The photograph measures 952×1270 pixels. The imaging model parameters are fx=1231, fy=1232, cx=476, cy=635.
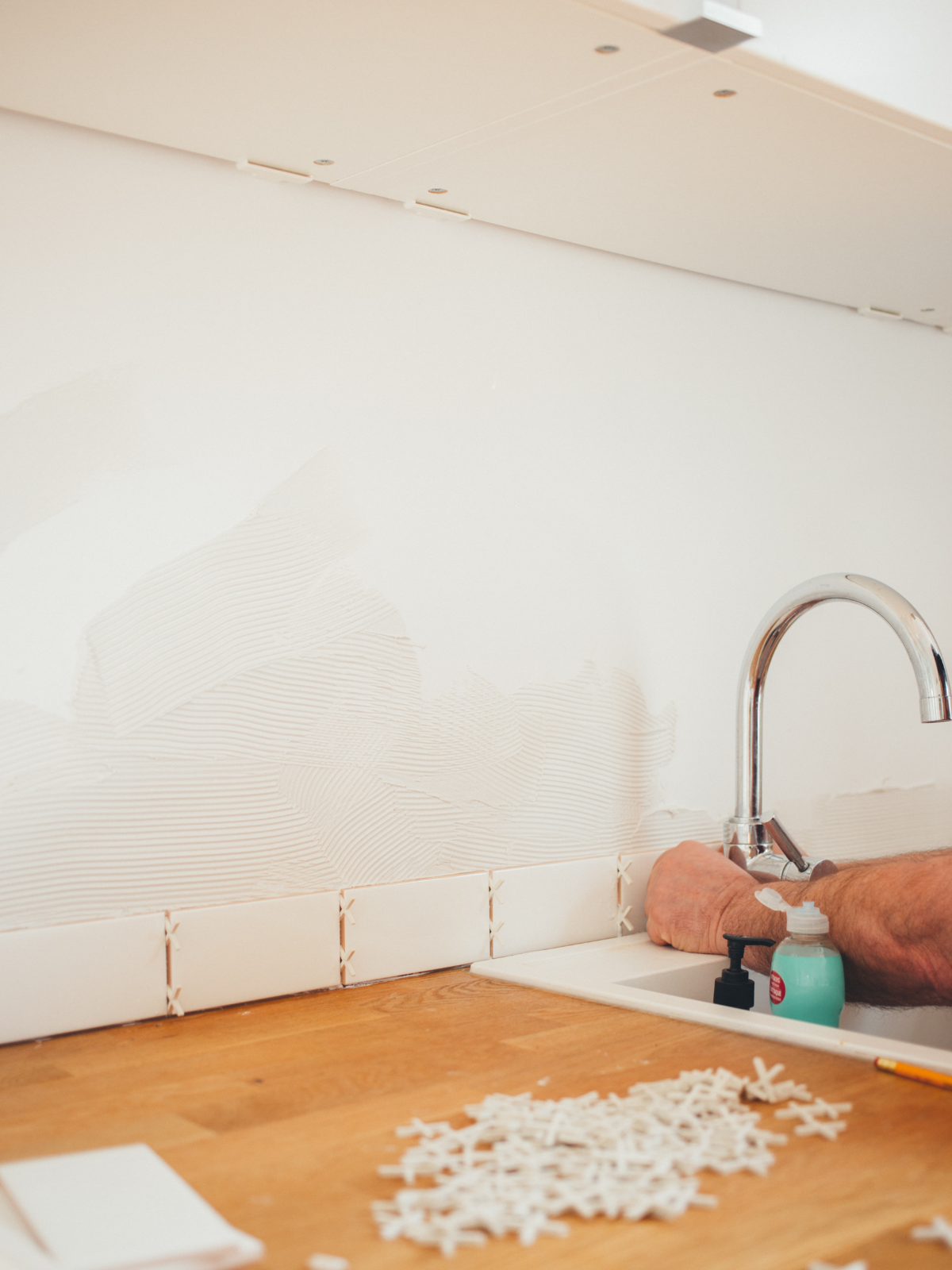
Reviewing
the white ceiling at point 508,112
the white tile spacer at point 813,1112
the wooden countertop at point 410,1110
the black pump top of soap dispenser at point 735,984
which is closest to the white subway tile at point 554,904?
the wooden countertop at point 410,1110

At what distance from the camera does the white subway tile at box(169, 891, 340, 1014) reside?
100 centimetres

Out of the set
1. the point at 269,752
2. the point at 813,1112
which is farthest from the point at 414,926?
the point at 813,1112

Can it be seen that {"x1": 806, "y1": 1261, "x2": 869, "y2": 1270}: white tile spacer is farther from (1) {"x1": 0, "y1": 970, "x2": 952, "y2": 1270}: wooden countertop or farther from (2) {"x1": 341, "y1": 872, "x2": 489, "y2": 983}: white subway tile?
(2) {"x1": 341, "y1": 872, "x2": 489, "y2": 983}: white subway tile

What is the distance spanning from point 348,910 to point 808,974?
1.30 ft

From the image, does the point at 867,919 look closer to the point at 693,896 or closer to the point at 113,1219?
the point at 693,896

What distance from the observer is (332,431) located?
1.11 meters

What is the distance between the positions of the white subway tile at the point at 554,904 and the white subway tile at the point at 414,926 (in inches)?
0.9

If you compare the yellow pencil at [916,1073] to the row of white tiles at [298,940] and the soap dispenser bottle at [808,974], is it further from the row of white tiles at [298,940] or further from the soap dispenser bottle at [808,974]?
the row of white tiles at [298,940]

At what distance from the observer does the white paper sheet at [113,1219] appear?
1.78ft

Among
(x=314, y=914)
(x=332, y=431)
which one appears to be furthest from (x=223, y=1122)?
(x=332, y=431)

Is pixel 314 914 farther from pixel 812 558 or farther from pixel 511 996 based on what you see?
pixel 812 558

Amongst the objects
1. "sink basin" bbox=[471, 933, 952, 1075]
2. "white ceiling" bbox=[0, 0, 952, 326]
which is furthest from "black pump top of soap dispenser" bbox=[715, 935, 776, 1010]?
"white ceiling" bbox=[0, 0, 952, 326]


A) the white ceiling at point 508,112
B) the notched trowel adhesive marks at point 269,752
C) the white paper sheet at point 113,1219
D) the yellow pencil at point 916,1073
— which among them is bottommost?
the yellow pencil at point 916,1073

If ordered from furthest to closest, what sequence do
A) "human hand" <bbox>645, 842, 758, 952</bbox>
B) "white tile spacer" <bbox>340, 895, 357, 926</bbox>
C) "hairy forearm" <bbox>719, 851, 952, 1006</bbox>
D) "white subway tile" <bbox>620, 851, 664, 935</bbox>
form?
"white subway tile" <bbox>620, 851, 664, 935</bbox> < "human hand" <bbox>645, 842, 758, 952</bbox> < "white tile spacer" <bbox>340, 895, 357, 926</bbox> < "hairy forearm" <bbox>719, 851, 952, 1006</bbox>
